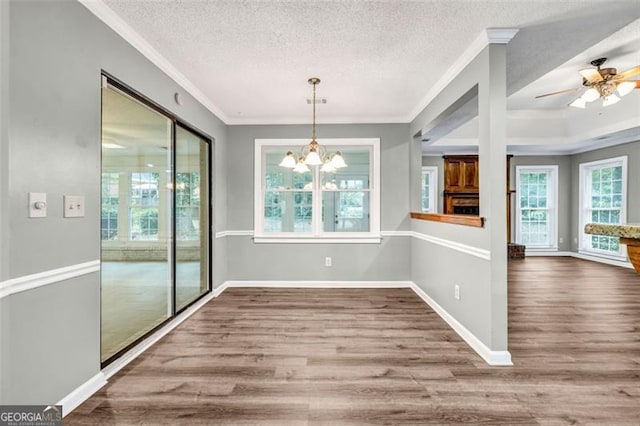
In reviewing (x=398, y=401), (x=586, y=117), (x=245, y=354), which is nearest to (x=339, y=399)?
(x=398, y=401)

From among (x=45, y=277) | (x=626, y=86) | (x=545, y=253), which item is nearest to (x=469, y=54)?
(x=626, y=86)

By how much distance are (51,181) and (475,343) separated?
125 inches

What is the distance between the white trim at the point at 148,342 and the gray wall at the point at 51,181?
234mm

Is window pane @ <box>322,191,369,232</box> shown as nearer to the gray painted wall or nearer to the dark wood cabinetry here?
the gray painted wall

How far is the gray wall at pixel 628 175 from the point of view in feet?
19.3

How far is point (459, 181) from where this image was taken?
7129 millimetres

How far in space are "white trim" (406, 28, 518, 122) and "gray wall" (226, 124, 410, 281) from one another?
1.06 metres

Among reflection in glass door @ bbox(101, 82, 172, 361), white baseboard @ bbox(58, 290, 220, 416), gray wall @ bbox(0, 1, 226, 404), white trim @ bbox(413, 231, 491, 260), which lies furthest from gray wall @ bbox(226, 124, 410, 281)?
gray wall @ bbox(0, 1, 226, 404)

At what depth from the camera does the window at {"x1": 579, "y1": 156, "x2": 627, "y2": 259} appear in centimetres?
623

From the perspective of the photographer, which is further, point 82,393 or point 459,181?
point 459,181

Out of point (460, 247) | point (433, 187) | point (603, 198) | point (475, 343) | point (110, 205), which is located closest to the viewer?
point (110, 205)

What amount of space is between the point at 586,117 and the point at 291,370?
670 centimetres

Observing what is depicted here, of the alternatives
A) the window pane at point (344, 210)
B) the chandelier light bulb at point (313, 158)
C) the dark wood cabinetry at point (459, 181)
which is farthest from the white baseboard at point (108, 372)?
the dark wood cabinetry at point (459, 181)

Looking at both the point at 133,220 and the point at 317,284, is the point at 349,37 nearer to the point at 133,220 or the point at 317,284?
the point at 133,220
